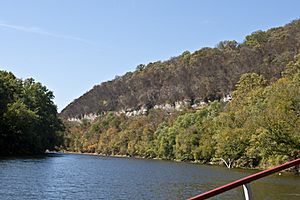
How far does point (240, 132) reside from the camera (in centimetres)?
7619

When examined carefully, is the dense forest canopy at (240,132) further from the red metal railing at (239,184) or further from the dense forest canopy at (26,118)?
the red metal railing at (239,184)

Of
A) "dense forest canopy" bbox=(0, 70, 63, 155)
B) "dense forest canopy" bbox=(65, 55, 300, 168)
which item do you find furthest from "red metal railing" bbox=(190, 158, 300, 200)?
"dense forest canopy" bbox=(0, 70, 63, 155)

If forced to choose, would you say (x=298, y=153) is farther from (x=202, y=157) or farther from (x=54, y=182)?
(x=202, y=157)

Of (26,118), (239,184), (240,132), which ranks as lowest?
(239,184)

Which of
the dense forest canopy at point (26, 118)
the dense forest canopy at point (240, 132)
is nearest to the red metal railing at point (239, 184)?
the dense forest canopy at point (240, 132)

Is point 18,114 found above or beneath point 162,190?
above

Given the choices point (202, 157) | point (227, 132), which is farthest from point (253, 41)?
point (227, 132)

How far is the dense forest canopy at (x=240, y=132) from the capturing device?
5516cm

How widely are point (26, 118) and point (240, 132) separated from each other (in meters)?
40.5

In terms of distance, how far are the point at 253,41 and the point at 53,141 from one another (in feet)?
358

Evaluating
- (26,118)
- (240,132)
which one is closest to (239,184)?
(240,132)

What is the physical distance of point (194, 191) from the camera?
33.7 m

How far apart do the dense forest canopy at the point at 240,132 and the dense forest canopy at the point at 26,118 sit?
2854 centimetres

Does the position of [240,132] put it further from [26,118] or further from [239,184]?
[239,184]
